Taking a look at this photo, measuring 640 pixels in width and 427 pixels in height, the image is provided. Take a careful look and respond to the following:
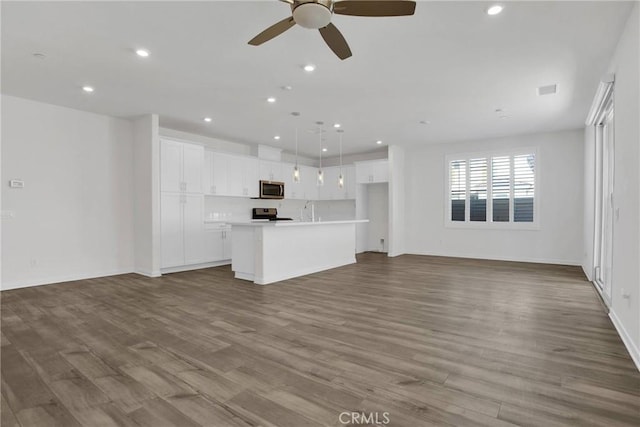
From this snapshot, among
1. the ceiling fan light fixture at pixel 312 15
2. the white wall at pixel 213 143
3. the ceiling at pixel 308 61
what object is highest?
the ceiling at pixel 308 61

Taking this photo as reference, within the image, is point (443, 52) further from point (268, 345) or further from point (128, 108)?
point (128, 108)

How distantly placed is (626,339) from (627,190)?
1280 millimetres

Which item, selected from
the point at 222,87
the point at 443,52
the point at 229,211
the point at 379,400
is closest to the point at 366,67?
the point at 443,52

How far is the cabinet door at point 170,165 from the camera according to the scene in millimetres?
6039

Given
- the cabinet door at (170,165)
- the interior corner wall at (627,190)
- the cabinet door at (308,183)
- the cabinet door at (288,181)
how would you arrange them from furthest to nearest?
the cabinet door at (308,183) < the cabinet door at (288,181) < the cabinet door at (170,165) < the interior corner wall at (627,190)

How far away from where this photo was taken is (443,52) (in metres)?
3.51

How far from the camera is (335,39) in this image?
2.59 m

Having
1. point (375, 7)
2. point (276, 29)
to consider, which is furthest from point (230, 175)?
point (375, 7)

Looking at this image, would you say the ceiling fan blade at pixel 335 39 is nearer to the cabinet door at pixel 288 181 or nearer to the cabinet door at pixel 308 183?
the cabinet door at pixel 288 181

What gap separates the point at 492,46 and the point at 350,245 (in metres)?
4.81

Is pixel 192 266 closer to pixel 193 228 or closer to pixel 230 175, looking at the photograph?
pixel 193 228

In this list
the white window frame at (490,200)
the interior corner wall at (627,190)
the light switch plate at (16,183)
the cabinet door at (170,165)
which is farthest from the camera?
the white window frame at (490,200)

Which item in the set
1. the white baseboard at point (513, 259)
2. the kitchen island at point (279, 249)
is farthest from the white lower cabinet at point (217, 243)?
the white baseboard at point (513, 259)

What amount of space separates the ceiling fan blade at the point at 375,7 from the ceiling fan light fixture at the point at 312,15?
0.11 meters
